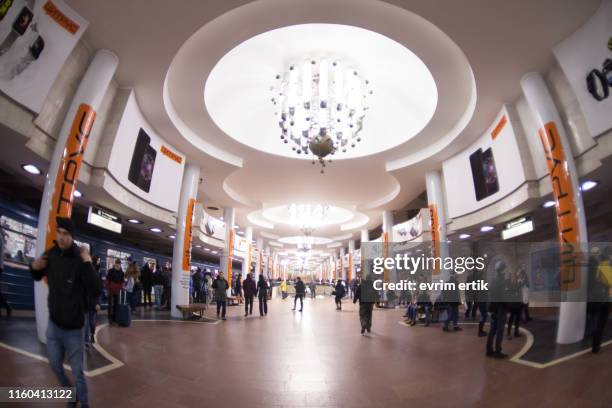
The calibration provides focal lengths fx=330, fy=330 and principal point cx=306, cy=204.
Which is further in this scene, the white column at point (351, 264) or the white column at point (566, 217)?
the white column at point (351, 264)

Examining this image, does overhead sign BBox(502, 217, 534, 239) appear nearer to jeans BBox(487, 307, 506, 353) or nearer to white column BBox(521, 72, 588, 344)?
white column BBox(521, 72, 588, 344)

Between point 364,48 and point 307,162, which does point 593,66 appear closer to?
point 364,48

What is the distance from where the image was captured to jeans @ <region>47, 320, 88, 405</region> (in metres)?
2.77

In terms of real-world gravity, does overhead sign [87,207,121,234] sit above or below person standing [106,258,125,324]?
above

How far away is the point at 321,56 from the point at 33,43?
666 centimetres

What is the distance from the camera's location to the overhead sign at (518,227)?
913 centimetres

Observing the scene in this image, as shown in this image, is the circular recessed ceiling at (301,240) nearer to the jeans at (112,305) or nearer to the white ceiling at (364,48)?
the white ceiling at (364,48)

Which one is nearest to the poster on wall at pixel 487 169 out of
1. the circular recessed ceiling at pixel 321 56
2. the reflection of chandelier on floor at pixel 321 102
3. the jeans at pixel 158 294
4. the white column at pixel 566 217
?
the white column at pixel 566 217

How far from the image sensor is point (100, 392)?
3.57m

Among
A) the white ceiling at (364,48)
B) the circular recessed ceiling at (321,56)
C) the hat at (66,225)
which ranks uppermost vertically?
the circular recessed ceiling at (321,56)

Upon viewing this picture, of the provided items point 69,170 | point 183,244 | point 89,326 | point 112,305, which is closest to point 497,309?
point 89,326

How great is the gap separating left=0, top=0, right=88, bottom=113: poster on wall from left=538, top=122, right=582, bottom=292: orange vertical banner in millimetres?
9720

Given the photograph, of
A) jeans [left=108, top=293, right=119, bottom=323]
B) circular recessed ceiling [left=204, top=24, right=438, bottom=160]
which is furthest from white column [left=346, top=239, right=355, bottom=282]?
jeans [left=108, top=293, right=119, bottom=323]

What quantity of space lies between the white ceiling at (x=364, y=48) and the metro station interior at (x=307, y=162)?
0.16ft
